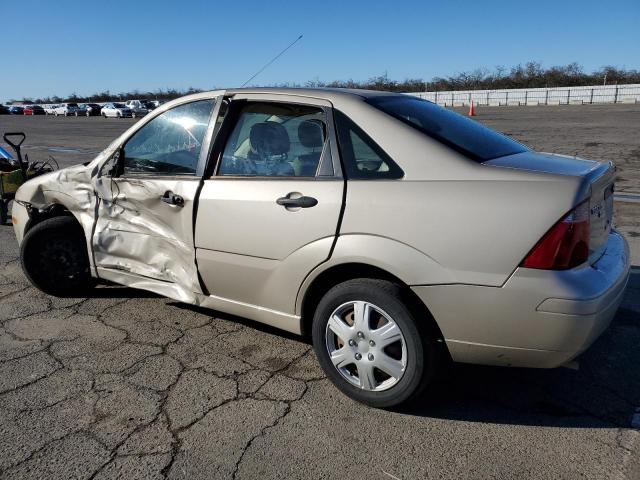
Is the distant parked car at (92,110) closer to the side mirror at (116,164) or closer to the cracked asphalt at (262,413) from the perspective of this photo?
the side mirror at (116,164)

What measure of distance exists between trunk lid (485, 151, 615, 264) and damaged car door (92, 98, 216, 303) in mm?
1898

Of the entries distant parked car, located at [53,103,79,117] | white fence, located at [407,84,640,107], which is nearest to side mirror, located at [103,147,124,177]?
white fence, located at [407,84,640,107]

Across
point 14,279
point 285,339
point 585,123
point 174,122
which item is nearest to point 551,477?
point 285,339

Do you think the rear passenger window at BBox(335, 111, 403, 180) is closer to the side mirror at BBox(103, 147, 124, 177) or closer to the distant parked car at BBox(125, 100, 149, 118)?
the side mirror at BBox(103, 147, 124, 177)

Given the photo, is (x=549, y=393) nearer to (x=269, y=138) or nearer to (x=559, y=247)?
(x=559, y=247)

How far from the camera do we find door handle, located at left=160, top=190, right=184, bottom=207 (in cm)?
353

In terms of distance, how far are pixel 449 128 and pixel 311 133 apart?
0.81 meters

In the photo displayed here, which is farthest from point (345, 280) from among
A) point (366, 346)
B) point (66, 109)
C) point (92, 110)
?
point (66, 109)

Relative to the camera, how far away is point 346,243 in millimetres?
2832

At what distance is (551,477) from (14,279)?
479cm

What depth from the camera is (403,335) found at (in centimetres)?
274

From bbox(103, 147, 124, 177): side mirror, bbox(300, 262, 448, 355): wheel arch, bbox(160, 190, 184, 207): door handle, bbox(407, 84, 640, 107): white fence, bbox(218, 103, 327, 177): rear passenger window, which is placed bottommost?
bbox(407, 84, 640, 107): white fence

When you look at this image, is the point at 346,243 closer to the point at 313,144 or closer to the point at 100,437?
the point at 313,144

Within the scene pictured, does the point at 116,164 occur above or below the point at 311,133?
below
